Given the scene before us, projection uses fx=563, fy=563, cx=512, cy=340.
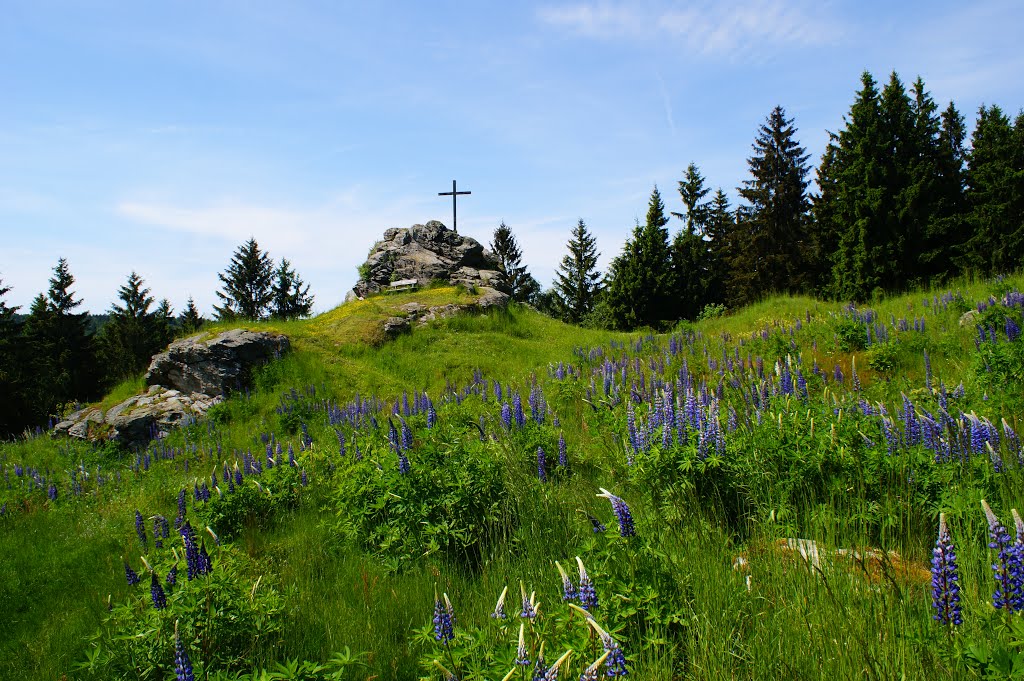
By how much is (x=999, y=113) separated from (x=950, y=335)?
120ft

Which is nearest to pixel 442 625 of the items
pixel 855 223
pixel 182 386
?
pixel 182 386

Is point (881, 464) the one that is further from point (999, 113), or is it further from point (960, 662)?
point (999, 113)

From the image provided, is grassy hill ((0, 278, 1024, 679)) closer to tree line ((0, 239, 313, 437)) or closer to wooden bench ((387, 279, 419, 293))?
wooden bench ((387, 279, 419, 293))

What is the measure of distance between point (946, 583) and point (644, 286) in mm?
38762

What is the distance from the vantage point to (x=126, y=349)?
173 feet

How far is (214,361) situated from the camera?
12320 mm

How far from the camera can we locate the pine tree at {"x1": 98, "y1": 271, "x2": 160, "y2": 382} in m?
51.5

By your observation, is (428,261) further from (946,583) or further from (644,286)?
(644,286)

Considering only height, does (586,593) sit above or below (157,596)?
above

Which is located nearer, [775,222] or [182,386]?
[182,386]

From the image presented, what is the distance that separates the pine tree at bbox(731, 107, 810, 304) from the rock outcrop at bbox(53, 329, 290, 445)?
34.4m

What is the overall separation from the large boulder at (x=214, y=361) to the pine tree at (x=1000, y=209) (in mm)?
32318

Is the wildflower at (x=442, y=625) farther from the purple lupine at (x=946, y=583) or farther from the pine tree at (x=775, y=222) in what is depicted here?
the pine tree at (x=775, y=222)

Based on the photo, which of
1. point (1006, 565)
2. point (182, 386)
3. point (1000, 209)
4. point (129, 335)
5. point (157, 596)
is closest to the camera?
point (1006, 565)
